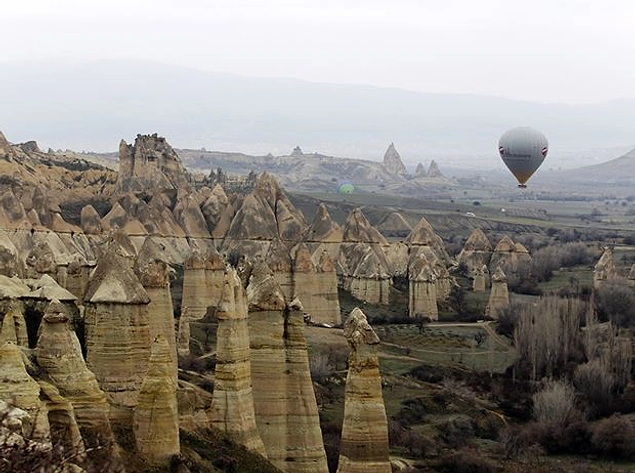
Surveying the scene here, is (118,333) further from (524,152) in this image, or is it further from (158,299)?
(524,152)

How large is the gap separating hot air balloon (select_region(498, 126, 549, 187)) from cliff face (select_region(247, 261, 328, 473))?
45.4 metres

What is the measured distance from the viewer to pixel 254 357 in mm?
18344

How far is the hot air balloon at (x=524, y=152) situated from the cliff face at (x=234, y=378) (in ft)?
151

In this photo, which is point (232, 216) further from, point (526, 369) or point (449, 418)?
point (449, 418)

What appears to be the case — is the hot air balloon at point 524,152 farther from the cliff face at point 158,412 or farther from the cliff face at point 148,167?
the cliff face at point 158,412

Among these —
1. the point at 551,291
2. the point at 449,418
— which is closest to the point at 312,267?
Result: the point at 449,418

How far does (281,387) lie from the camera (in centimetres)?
1819

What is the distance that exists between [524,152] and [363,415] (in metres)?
47.5

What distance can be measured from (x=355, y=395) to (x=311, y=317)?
957 inches

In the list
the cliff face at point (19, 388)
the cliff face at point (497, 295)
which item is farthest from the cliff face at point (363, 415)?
the cliff face at point (497, 295)

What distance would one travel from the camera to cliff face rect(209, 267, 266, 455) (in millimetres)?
17469

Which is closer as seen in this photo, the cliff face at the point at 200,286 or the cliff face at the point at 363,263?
the cliff face at the point at 200,286

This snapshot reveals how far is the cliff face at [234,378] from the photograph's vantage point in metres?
17.5

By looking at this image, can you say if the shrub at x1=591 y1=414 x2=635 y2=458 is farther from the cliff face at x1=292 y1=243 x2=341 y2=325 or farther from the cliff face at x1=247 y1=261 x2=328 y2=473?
→ the cliff face at x1=247 y1=261 x2=328 y2=473
